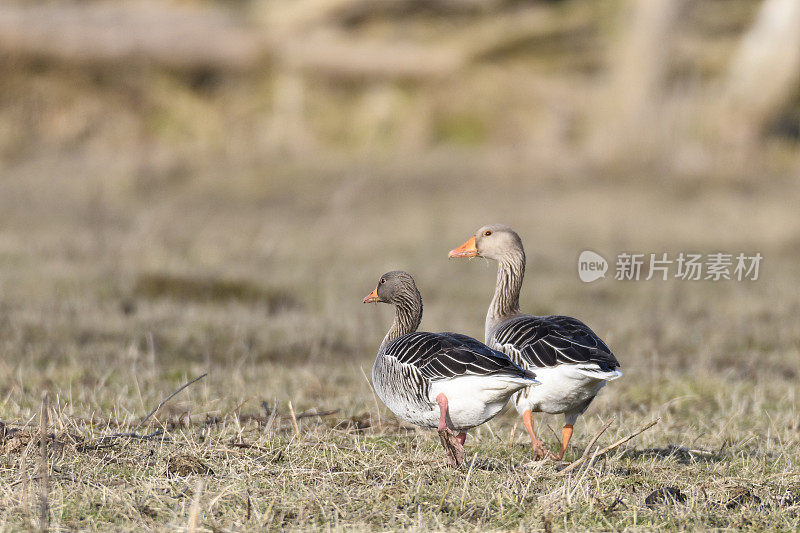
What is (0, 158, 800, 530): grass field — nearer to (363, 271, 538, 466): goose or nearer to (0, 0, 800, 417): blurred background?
(0, 0, 800, 417): blurred background

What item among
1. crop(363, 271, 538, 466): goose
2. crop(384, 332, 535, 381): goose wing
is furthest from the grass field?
crop(384, 332, 535, 381): goose wing

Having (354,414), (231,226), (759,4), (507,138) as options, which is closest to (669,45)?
(507,138)

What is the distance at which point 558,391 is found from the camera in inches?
157

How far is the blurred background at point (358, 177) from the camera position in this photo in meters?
7.54

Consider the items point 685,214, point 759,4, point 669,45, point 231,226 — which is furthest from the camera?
point 759,4

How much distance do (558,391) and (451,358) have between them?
55 cm

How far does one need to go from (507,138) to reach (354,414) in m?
13.3

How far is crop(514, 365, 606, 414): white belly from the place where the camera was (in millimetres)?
3930

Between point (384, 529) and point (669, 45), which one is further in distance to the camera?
point (669, 45)

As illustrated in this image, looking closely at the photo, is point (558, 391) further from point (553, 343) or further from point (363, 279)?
point (363, 279)

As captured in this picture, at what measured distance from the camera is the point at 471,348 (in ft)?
12.3

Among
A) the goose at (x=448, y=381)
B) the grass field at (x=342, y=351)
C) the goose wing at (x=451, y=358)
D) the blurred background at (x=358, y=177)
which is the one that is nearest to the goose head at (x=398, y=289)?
the goose at (x=448, y=381)

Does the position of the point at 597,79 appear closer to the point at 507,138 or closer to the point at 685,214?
→ the point at 507,138

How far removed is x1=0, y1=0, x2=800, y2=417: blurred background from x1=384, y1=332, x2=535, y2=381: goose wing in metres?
1.96
